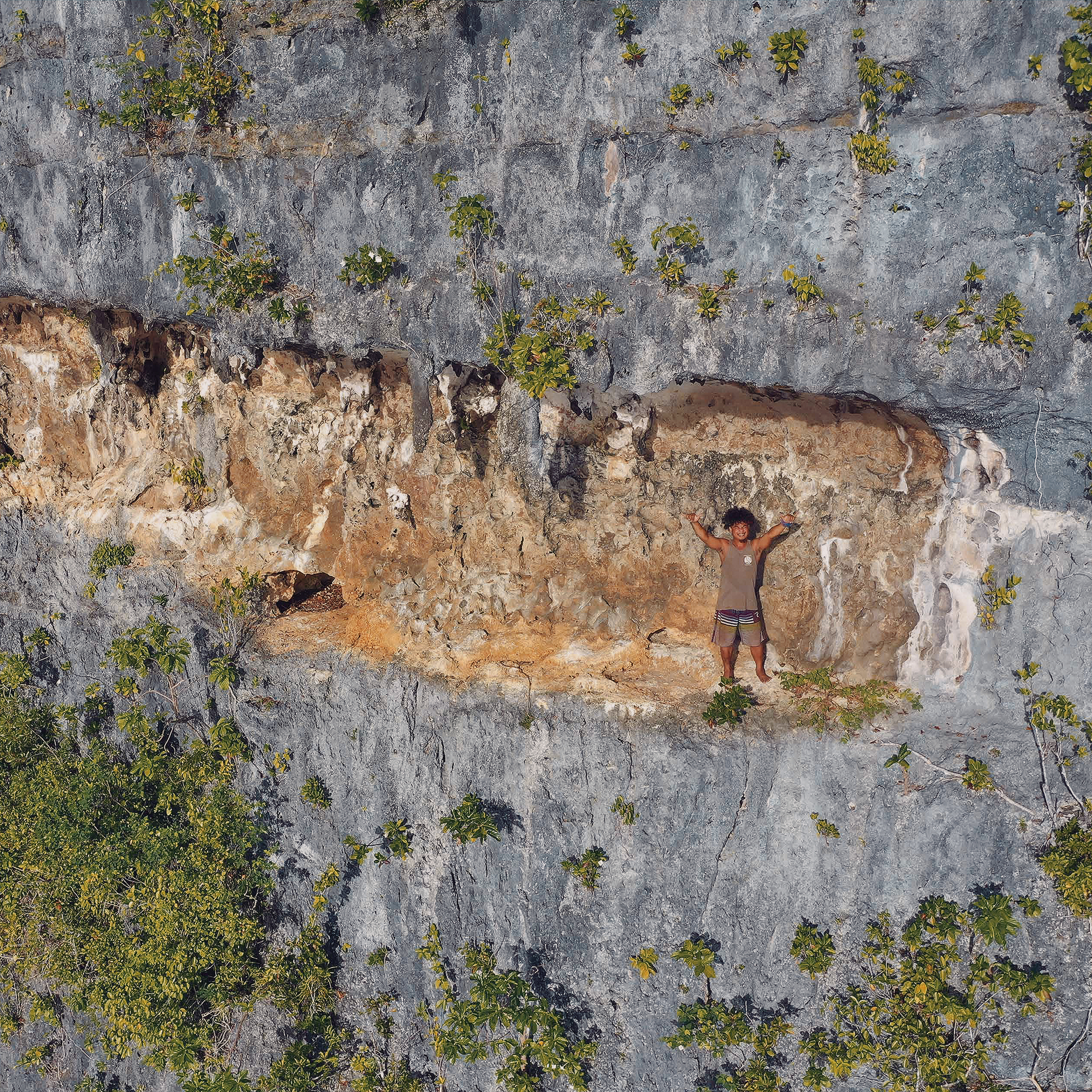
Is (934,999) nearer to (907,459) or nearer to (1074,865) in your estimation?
(1074,865)

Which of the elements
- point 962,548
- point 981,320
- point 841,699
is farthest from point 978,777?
point 981,320

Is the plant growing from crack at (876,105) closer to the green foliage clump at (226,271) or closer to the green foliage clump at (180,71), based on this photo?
the green foliage clump at (226,271)

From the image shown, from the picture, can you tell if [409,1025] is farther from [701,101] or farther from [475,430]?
[701,101]

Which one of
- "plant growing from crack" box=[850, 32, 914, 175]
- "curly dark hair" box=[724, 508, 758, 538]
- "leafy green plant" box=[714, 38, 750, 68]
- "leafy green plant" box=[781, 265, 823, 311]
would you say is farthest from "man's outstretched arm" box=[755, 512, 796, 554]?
"leafy green plant" box=[714, 38, 750, 68]

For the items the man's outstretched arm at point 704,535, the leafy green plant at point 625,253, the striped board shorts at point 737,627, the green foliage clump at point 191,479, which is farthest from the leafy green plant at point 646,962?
the green foliage clump at point 191,479

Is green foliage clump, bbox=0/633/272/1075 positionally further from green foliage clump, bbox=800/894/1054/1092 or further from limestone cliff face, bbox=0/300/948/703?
green foliage clump, bbox=800/894/1054/1092

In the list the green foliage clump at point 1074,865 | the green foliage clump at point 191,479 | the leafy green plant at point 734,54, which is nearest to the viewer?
the leafy green plant at point 734,54

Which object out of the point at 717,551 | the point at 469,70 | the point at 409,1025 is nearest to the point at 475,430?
the point at 717,551
